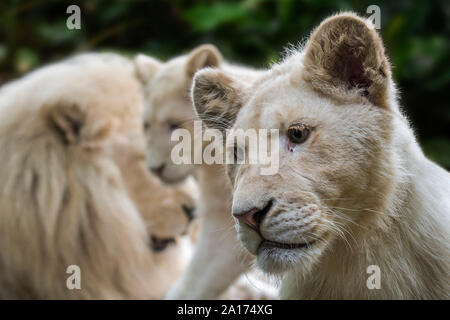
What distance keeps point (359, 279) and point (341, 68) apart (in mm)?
841

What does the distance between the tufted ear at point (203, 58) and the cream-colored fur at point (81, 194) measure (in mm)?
934

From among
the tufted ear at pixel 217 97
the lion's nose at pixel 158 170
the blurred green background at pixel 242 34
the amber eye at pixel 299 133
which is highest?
the blurred green background at pixel 242 34

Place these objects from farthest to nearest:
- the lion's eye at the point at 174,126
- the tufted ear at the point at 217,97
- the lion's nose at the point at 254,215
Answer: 1. the lion's eye at the point at 174,126
2. the tufted ear at the point at 217,97
3. the lion's nose at the point at 254,215

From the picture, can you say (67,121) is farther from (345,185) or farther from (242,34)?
(242,34)

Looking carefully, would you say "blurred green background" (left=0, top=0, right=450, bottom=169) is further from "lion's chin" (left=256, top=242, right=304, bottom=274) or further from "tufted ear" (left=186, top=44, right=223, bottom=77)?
"lion's chin" (left=256, top=242, right=304, bottom=274)

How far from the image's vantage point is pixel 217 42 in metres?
8.34

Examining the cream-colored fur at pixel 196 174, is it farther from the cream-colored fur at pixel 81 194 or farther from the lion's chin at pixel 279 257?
the lion's chin at pixel 279 257

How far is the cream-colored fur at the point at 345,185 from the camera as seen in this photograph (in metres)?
2.41

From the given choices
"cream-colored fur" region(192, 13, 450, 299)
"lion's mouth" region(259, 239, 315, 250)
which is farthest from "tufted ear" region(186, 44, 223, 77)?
"lion's mouth" region(259, 239, 315, 250)

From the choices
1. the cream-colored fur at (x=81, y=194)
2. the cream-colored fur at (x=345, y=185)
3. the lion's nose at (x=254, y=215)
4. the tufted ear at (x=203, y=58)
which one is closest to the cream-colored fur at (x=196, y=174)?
the tufted ear at (x=203, y=58)

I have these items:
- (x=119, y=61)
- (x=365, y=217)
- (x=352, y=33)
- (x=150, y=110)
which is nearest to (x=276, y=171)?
(x=365, y=217)

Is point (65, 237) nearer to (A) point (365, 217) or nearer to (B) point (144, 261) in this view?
(B) point (144, 261)

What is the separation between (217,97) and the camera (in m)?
2.96

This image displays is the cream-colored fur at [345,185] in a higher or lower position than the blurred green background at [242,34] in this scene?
lower
